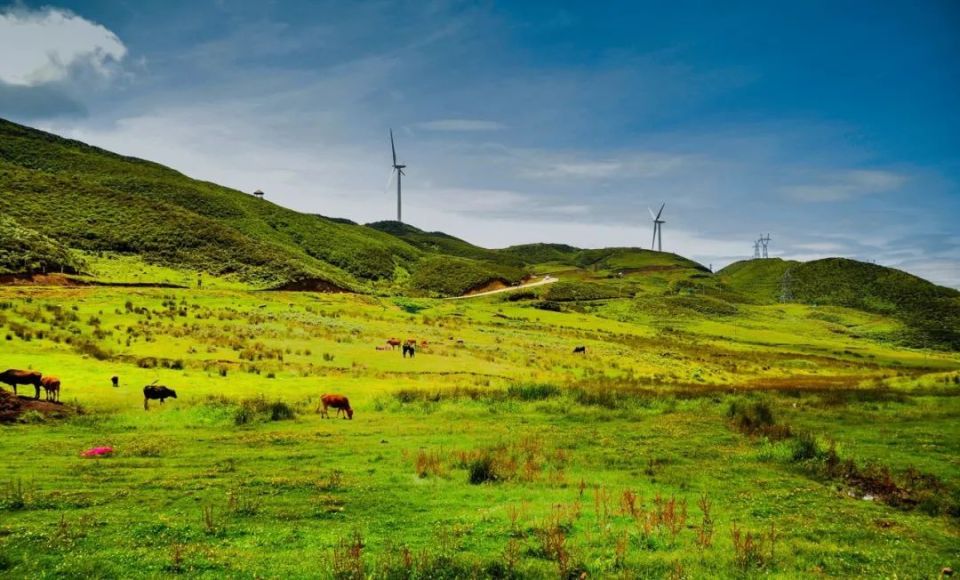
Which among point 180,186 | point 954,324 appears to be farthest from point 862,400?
point 954,324

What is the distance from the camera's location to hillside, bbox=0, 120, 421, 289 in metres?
103

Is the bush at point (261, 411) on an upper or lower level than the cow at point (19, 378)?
lower

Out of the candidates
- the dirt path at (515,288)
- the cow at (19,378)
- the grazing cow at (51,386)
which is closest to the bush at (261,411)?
the grazing cow at (51,386)

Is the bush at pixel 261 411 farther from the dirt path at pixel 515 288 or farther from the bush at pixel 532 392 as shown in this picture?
the dirt path at pixel 515 288

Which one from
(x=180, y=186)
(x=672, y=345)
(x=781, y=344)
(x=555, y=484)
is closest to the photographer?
(x=555, y=484)

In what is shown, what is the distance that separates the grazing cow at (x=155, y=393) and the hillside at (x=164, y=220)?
270 feet

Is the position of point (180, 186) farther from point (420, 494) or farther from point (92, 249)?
point (420, 494)

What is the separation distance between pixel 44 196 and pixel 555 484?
429ft

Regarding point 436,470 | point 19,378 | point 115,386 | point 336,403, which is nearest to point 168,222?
point 115,386

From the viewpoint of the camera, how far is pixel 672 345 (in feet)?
272

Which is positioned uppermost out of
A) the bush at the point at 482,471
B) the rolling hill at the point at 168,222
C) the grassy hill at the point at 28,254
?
the rolling hill at the point at 168,222

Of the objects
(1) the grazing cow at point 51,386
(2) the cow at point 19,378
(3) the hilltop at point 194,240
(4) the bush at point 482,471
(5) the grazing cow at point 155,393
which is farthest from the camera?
(3) the hilltop at point 194,240

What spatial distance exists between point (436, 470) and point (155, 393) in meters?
14.3

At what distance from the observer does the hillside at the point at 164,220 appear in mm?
102625
